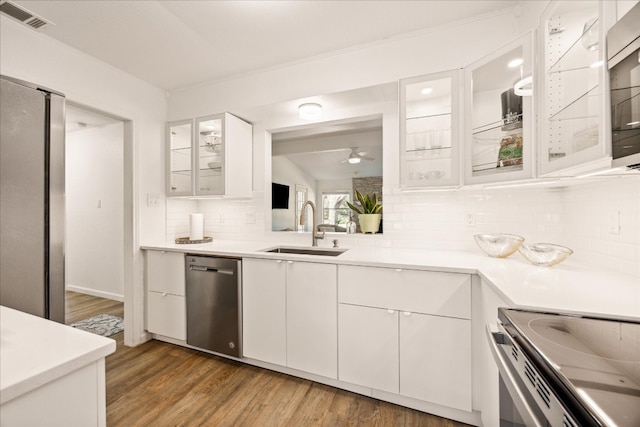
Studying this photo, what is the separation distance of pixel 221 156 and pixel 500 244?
7.65 feet

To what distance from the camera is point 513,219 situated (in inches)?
76.6

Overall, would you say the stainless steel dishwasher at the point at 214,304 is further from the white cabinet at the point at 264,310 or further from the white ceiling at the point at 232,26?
the white ceiling at the point at 232,26

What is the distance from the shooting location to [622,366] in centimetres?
57

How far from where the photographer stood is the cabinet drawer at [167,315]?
2359mm

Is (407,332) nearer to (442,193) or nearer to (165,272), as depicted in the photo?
(442,193)

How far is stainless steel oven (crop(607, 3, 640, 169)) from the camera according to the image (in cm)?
77

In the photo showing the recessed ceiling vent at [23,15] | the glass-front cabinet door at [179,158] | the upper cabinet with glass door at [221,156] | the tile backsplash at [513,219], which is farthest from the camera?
the glass-front cabinet door at [179,158]

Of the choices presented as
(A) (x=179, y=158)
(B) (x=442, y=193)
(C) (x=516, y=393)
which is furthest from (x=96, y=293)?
(C) (x=516, y=393)

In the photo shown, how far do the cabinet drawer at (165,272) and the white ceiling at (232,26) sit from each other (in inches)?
66.7

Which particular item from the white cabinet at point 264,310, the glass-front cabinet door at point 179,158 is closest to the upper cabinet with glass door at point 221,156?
the glass-front cabinet door at point 179,158

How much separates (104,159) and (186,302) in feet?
9.23

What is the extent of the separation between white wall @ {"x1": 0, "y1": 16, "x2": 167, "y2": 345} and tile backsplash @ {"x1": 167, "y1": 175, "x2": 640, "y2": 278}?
333 millimetres

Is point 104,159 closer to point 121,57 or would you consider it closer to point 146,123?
point 146,123

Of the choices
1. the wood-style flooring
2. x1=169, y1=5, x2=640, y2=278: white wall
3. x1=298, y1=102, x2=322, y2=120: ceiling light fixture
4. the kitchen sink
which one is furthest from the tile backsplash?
the wood-style flooring
